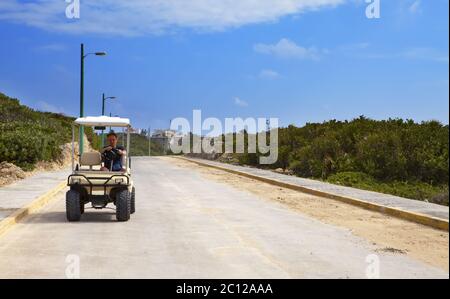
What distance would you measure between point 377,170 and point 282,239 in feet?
68.9

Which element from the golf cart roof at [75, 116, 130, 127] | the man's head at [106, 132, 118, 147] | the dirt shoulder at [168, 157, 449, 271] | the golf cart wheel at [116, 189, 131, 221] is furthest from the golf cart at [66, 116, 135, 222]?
the dirt shoulder at [168, 157, 449, 271]

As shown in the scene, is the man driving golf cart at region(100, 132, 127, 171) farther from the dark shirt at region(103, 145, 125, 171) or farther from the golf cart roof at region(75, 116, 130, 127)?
the golf cart roof at region(75, 116, 130, 127)

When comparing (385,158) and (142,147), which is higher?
(142,147)

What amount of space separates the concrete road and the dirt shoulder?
366mm

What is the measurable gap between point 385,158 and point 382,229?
Result: 19240 mm

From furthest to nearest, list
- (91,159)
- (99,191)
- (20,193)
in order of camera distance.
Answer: (20,193), (91,159), (99,191)

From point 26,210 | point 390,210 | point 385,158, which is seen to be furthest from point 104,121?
point 385,158

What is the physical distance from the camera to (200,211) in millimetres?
14875

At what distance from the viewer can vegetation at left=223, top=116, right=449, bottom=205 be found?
28453 mm

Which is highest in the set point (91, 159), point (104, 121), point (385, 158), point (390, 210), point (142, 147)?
point (142, 147)

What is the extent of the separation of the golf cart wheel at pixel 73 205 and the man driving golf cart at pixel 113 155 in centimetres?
91

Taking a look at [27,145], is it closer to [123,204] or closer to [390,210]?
[123,204]

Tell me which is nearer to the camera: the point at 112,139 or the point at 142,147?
the point at 112,139

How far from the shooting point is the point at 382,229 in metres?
12.3
